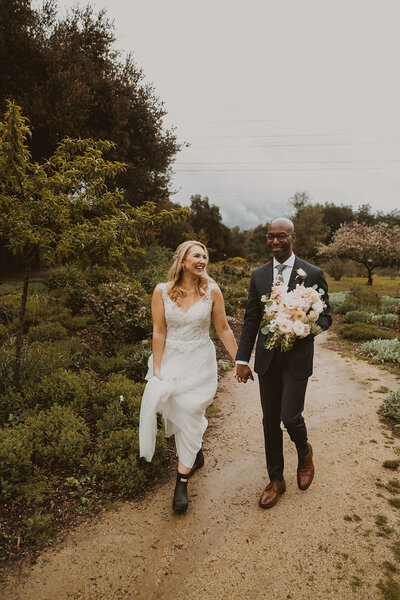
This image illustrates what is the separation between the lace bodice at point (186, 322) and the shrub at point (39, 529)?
1.81 meters

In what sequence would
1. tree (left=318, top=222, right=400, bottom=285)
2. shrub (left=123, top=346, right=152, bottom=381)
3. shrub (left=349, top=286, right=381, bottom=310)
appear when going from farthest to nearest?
tree (left=318, top=222, right=400, bottom=285)
shrub (left=349, top=286, right=381, bottom=310)
shrub (left=123, top=346, right=152, bottom=381)

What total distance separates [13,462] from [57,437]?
545 mm

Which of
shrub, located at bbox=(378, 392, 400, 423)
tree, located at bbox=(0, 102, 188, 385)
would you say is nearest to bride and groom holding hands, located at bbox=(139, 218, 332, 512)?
tree, located at bbox=(0, 102, 188, 385)

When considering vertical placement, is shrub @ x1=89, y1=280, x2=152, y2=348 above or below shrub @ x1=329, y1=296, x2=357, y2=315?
above

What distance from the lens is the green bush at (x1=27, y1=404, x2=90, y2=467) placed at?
12.0 feet

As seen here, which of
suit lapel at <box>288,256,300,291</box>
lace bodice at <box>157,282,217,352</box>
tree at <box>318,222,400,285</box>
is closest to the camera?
suit lapel at <box>288,256,300,291</box>

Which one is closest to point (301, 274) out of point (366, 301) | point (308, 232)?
point (366, 301)

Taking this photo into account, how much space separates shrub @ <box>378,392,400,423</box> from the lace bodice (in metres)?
3.33

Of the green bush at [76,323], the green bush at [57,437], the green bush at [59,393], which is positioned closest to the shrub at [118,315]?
the green bush at [76,323]

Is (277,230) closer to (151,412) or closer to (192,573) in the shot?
(151,412)

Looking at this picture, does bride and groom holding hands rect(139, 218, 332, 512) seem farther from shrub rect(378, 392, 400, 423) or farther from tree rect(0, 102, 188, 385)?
shrub rect(378, 392, 400, 423)

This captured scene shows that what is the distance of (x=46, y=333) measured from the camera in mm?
7070

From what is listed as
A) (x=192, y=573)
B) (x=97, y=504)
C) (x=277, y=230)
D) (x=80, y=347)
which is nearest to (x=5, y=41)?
(x=80, y=347)

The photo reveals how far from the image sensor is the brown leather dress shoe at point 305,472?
3.48 metres
